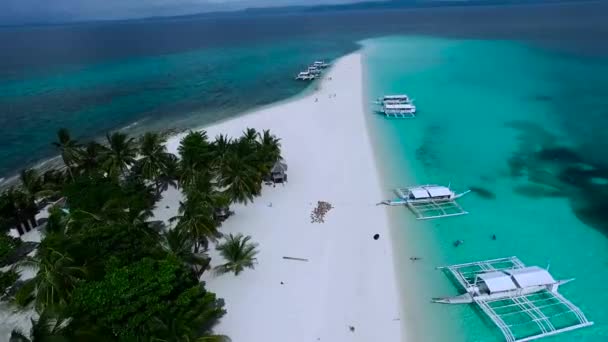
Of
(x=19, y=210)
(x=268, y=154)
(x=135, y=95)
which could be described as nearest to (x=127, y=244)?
(x=19, y=210)

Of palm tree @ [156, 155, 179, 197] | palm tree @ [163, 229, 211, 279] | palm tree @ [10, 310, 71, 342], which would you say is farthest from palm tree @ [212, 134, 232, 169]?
palm tree @ [10, 310, 71, 342]

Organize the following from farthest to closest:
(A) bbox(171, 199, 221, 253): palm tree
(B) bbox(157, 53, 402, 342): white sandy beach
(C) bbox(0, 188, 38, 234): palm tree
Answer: (C) bbox(0, 188, 38, 234): palm tree
(A) bbox(171, 199, 221, 253): palm tree
(B) bbox(157, 53, 402, 342): white sandy beach

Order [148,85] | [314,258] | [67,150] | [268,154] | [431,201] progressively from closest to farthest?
1. [314,258]
2. [67,150]
3. [431,201]
4. [268,154]
5. [148,85]

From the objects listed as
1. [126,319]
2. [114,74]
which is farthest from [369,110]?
[114,74]

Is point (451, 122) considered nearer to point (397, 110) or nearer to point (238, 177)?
point (397, 110)

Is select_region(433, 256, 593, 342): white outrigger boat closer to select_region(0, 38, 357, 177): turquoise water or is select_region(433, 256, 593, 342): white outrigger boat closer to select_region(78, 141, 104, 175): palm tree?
select_region(78, 141, 104, 175): palm tree

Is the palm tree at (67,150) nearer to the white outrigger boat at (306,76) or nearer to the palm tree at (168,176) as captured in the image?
the palm tree at (168,176)
